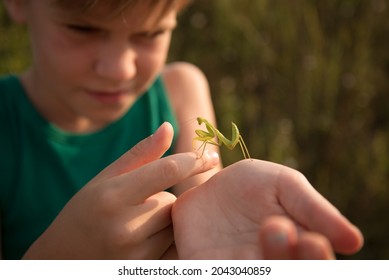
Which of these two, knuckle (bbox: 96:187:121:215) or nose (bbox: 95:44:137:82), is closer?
knuckle (bbox: 96:187:121:215)

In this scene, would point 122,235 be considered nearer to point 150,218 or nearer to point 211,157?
point 150,218

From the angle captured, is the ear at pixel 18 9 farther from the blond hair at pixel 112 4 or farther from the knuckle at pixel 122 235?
the knuckle at pixel 122 235

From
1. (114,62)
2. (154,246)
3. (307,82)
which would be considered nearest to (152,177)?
(154,246)

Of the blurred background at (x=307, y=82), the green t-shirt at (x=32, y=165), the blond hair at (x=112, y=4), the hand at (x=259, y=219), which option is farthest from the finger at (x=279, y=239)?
the blurred background at (x=307, y=82)

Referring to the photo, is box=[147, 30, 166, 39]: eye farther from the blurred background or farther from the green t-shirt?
the blurred background

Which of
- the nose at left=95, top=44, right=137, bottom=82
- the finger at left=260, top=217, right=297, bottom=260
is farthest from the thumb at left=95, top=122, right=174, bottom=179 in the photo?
the nose at left=95, top=44, right=137, bottom=82
